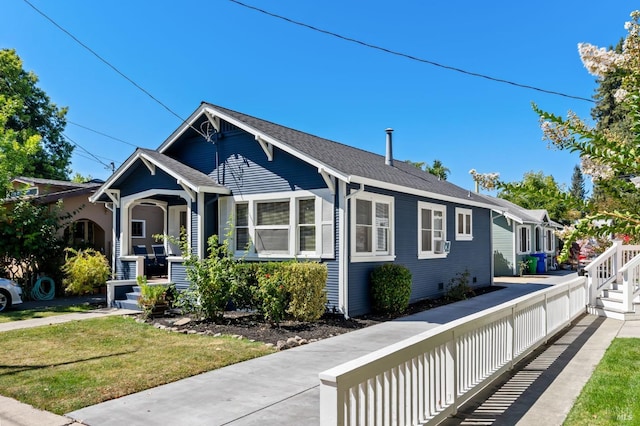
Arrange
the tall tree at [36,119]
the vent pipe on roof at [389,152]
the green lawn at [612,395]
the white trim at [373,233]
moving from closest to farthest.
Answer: the green lawn at [612,395] → the white trim at [373,233] → the vent pipe on roof at [389,152] → the tall tree at [36,119]

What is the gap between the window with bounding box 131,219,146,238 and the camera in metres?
17.6

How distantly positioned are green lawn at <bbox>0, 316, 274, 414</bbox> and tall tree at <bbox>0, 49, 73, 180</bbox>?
24.8 metres

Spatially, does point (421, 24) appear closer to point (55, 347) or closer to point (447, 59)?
point (447, 59)

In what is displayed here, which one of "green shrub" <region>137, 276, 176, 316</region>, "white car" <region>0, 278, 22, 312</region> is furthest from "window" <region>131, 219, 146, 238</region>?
"green shrub" <region>137, 276, 176, 316</region>

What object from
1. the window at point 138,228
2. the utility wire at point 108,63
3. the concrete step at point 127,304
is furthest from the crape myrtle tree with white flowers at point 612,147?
the window at point 138,228

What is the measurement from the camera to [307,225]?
1046 cm

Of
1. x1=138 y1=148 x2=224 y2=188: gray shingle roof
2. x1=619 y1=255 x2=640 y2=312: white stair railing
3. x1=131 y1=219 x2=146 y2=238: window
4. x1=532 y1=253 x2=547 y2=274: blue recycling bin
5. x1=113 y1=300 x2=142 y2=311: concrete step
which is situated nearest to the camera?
x1=619 y1=255 x2=640 y2=312: white stair railing

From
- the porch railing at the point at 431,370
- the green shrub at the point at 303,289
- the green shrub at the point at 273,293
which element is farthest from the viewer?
the green shrub at the point at 303,289

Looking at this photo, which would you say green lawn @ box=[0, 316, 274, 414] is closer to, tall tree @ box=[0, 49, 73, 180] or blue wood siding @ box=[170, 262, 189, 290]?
blue wood siding @ box=[170, 262, 189, 290]

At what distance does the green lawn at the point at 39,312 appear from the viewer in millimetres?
10367

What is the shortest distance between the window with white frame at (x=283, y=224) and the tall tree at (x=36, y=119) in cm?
2370

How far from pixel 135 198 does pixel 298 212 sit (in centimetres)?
492

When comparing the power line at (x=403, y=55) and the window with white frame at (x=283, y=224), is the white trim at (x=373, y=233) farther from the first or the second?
the power line at (x=403, y=55)

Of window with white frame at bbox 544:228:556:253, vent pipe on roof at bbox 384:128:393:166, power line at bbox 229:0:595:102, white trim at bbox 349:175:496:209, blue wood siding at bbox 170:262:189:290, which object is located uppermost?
power line at bbox 229:0:595:102
